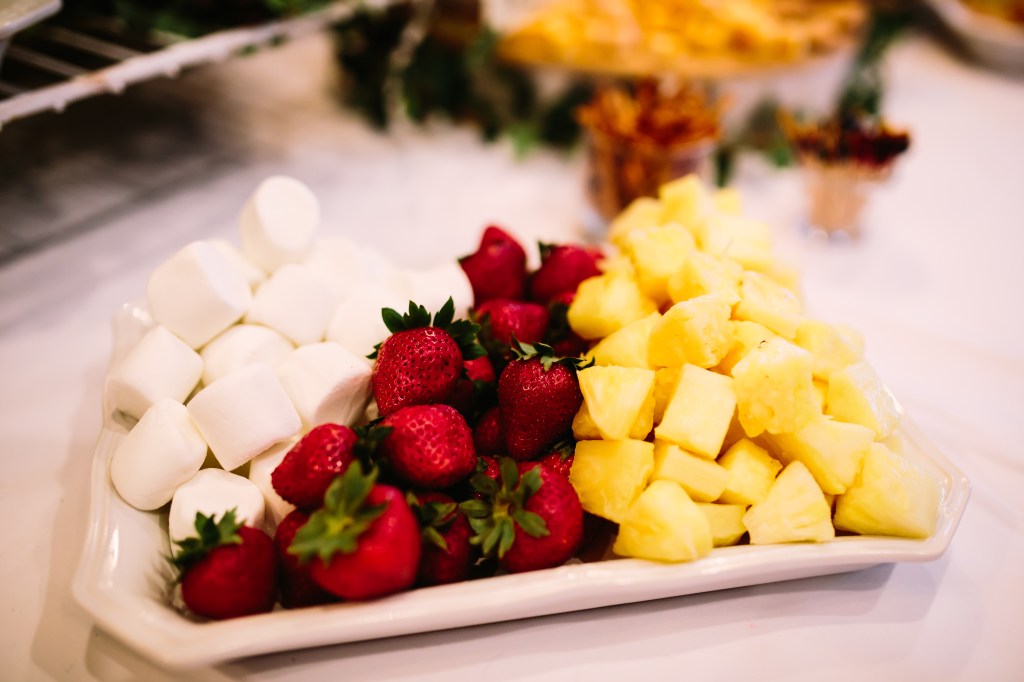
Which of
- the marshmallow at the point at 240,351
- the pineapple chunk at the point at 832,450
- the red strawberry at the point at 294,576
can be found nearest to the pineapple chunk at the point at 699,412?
the pineapple chunk at the point at 832,450

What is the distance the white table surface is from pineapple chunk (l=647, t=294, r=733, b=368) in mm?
316

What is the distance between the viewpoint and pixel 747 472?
87 centimetres

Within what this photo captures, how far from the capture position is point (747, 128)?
7.06ft

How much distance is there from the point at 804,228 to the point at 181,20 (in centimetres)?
166

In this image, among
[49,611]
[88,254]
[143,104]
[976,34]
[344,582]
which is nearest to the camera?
[344,582]

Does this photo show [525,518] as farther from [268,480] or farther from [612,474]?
[268,480]

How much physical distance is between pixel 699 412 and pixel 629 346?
15cm

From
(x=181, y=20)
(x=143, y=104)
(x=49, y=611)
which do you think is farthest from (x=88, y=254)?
(x=49, y=611)

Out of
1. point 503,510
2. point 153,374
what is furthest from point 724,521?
point 153,374

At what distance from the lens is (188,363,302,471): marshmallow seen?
0.87 metres

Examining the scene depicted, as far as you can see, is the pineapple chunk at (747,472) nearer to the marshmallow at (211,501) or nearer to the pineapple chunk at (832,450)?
the pineapple chunk at (832,450)

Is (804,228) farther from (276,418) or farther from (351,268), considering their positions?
(276,418)

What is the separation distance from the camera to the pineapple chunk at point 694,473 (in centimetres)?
84

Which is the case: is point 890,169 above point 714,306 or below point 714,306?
above
